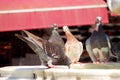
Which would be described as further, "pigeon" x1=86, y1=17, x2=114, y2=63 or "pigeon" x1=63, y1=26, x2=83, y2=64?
"pigeon" x1=63, y1=26, x2=83, y2=64

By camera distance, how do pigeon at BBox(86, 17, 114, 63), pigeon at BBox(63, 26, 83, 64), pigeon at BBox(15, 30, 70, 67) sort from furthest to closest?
pigeon at BBox(63, 26, 83, 64), pigeon at BBox(86, 17, 114, 63), pigeon at BBox(15, 30, 70, 67)

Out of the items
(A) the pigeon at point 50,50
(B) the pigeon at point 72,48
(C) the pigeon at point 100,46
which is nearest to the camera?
(A) the pigeon at point 50,50

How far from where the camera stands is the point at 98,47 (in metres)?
4.31

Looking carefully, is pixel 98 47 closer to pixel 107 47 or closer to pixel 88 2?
pixel 107 47

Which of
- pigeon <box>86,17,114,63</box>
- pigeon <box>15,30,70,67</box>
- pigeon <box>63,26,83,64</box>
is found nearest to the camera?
pigeon <box>15,30,70,67</box>

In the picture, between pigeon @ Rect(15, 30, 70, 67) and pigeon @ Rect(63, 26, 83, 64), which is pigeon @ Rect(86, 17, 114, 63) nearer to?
pigeon @ Rect(63, 26, 83, 64)

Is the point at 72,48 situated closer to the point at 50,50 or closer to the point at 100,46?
the point at 100,46

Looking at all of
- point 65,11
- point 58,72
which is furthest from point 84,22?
point 58,72

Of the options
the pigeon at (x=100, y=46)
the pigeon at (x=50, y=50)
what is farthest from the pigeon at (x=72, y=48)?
the pigeon at (x=50, y=50)

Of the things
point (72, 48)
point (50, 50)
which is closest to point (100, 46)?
point (72, 48)

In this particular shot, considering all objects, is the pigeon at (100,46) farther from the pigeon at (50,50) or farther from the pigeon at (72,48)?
the pigeon at (50,50)

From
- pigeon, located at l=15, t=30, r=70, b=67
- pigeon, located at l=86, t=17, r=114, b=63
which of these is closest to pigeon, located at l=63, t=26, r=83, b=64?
pigeon, located at l=86, t=17, r=114, b=63

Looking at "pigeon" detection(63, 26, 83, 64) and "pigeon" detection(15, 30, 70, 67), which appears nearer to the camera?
"pigeon" detection(15, 30, 70, 67)

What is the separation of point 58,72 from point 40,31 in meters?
5.22
